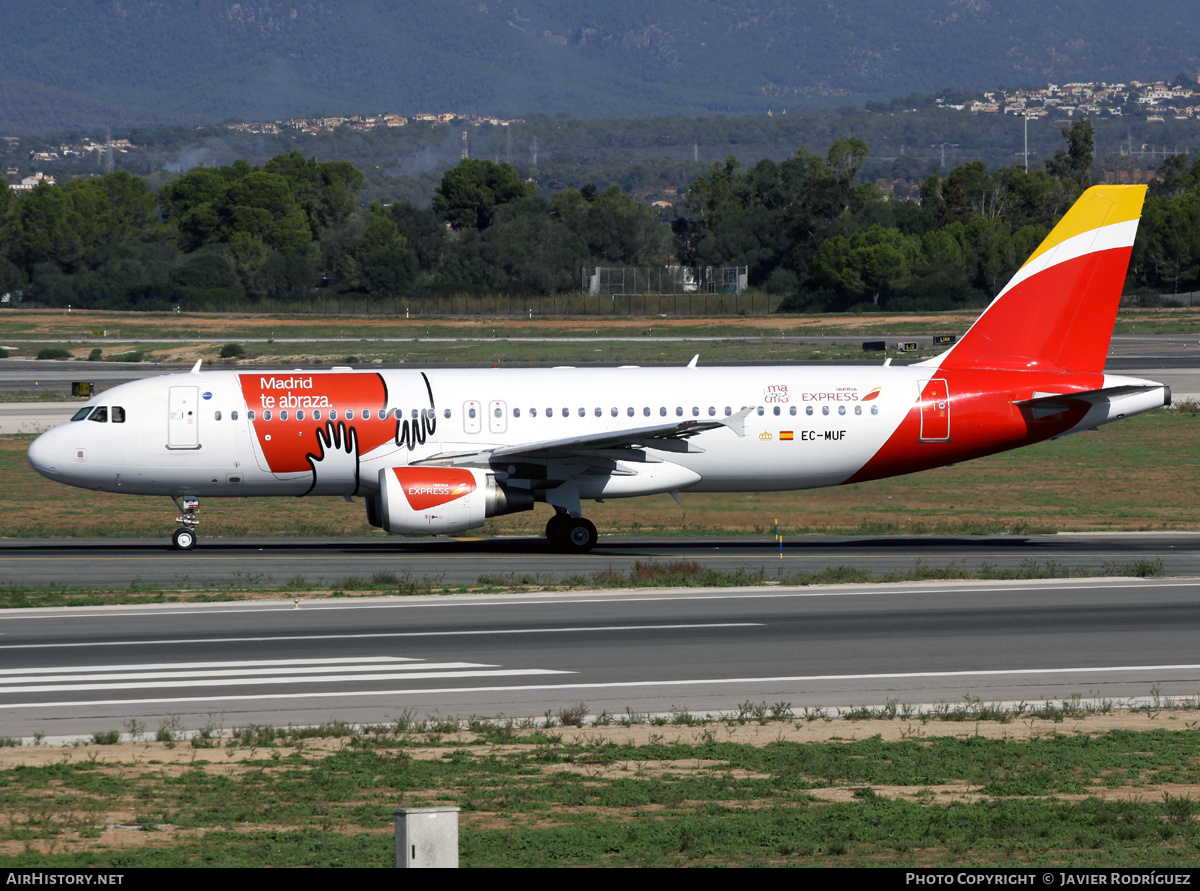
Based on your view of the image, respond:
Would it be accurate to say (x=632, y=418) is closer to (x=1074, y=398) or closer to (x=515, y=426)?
(x=515, y=426)

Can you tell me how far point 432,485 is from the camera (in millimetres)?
30125

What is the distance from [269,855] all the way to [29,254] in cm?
16633

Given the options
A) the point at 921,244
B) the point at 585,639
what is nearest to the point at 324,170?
the point at 921,244

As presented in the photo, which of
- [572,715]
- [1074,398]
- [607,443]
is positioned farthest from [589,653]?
[1074,398]

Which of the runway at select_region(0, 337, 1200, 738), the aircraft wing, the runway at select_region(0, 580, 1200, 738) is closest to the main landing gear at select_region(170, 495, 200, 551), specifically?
the runway at select_region(0, 337, 1200, 738)

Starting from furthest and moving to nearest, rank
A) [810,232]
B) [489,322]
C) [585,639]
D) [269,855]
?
[810,232] → [489,322] → [585,639] → [269,855]

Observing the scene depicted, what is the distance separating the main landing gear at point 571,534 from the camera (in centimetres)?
3219

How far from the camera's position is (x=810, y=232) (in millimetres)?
158750

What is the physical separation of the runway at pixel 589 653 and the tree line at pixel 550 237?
104005 mm

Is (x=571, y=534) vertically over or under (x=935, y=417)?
under

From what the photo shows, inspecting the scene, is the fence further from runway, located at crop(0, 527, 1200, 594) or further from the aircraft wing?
the aircraft wing

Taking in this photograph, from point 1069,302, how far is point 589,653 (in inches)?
711

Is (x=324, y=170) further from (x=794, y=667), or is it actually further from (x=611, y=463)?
(x=794, y=667)

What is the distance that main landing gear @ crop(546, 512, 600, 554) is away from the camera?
32.2 metres
